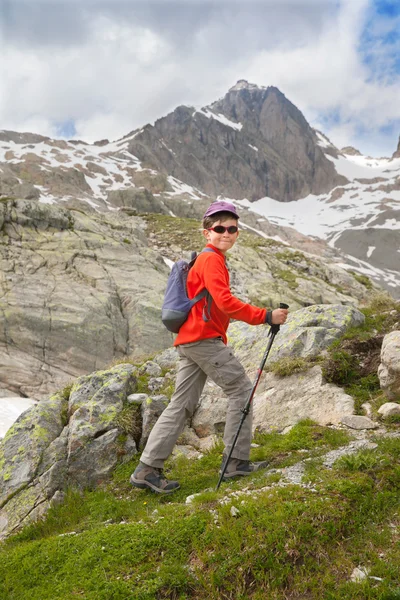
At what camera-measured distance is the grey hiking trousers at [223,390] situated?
619 cm

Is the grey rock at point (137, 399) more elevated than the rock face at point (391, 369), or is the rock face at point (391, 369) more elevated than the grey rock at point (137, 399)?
the rock face at point (391, 369)

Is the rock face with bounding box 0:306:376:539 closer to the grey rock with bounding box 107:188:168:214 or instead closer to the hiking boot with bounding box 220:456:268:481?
the hiking boot with bounding box 220:456:268:481

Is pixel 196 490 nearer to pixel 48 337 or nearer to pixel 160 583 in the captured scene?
pixel 160 583

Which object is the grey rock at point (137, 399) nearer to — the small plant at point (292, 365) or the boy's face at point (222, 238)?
the small plant at point (292, 365)

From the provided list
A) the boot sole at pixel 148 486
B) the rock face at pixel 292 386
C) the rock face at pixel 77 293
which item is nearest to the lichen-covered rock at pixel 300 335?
the rock face at pixel 292 386

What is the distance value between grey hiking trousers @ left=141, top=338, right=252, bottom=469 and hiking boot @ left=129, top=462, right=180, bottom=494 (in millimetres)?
115

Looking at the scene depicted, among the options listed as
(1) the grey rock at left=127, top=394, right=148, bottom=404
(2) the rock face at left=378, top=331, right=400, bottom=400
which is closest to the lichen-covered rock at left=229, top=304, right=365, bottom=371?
(2) the rock face at left=378, top=331, right=400, bottom=400

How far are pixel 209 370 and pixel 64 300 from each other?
22441 millimetres

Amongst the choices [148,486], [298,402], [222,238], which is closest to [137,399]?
[148,486]

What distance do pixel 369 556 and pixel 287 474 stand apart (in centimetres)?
171

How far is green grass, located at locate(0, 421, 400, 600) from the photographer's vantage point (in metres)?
3.96

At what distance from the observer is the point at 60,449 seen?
7.70 meters

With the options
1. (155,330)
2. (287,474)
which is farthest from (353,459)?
(155,330)

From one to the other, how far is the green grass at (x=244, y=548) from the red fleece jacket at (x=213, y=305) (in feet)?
7.33
